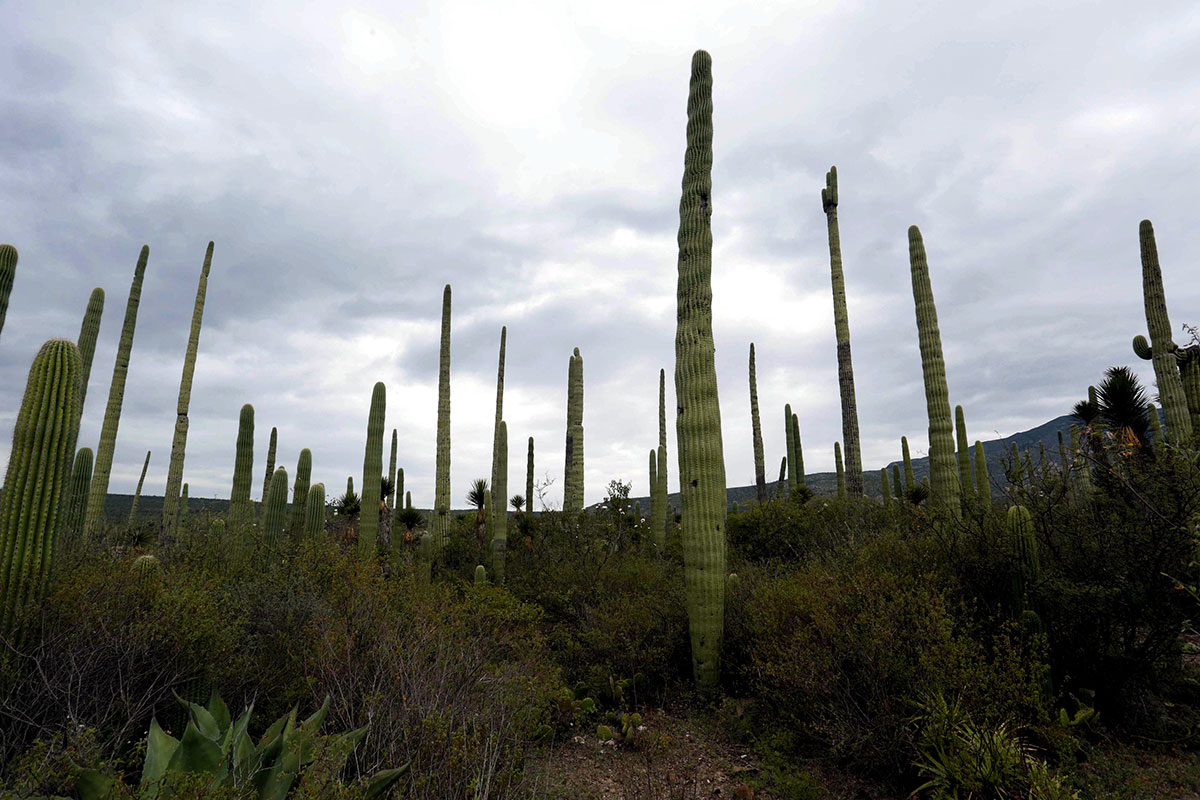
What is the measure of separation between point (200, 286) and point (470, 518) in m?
9.37

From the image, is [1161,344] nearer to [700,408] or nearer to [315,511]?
[700,408]

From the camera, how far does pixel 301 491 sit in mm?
11820

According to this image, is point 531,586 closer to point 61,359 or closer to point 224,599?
point 224,599

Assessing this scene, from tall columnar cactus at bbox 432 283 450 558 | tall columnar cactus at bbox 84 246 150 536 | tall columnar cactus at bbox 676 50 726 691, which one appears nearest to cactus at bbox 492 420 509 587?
tall columnar cactus at bbox 432 283 450 558

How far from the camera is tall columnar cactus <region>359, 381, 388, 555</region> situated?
36.2ft

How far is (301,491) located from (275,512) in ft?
6.59

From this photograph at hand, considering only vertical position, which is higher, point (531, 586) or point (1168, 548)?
point (1168, 548)

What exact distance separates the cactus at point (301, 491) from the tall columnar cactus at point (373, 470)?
1174mm

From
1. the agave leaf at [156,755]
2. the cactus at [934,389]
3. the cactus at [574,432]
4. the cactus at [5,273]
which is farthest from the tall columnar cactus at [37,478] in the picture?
the cactus at [574,432]

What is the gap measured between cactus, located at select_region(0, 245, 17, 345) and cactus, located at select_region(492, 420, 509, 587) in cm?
791

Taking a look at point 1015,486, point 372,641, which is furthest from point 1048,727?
point 372,641

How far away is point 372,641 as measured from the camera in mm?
5434

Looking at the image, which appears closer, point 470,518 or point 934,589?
point 934,589

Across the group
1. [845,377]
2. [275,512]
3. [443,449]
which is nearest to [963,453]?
[845,377]
